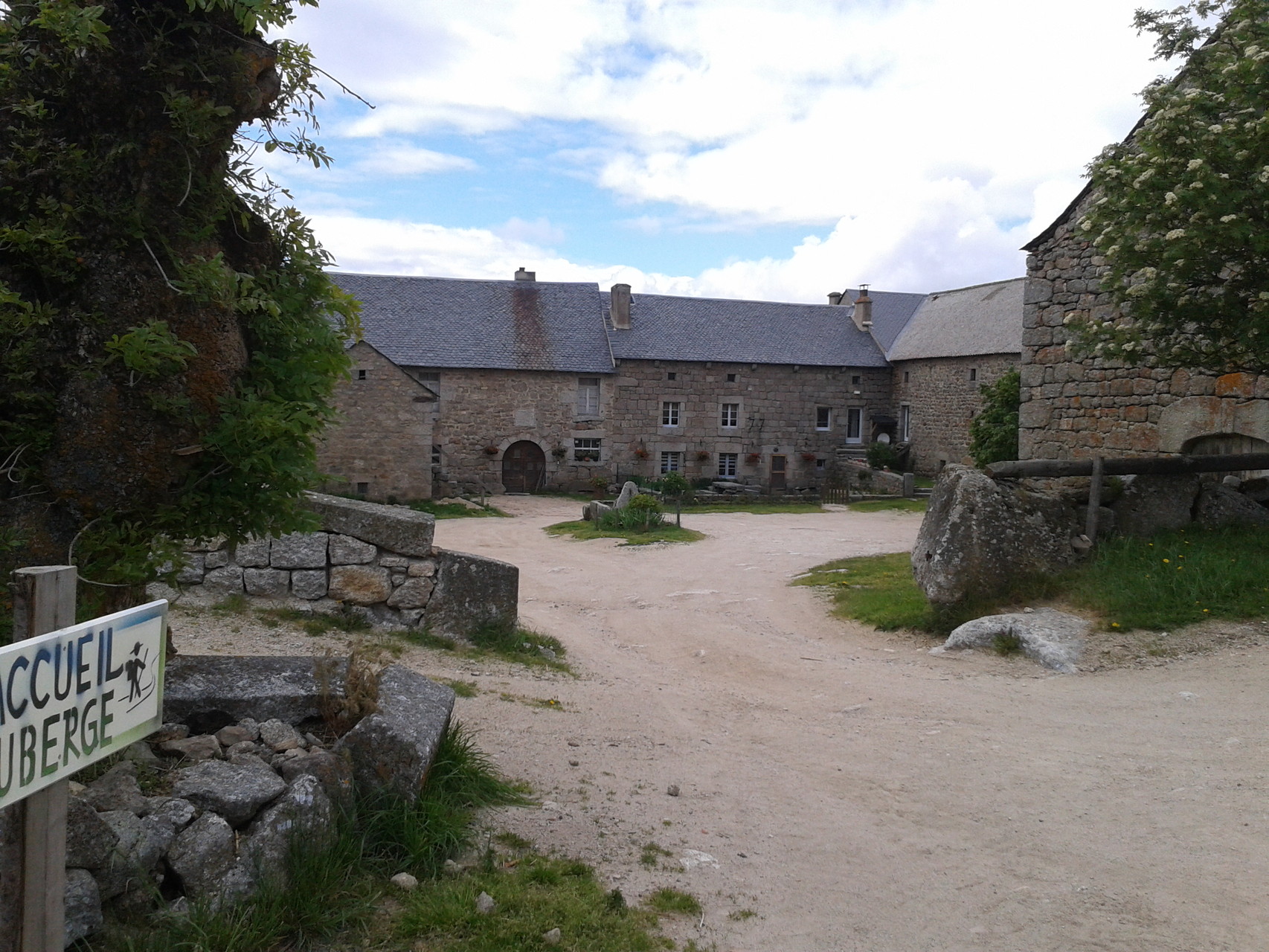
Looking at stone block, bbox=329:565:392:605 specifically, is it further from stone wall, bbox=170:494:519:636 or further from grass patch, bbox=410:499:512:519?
grass patch, bbox=410:499:512:519

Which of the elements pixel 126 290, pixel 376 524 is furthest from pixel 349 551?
pixel 126 290

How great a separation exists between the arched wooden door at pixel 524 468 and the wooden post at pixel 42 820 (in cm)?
2886

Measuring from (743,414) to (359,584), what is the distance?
1039 inches

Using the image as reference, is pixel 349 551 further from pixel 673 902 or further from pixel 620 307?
pixel 620 307

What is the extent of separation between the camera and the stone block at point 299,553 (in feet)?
25.7

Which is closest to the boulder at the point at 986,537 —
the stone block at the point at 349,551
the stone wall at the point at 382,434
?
the stone block at the point at 349,551

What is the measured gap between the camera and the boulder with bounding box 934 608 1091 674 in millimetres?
8773

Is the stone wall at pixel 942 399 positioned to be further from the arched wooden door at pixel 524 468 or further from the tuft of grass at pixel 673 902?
the tuft of grass at pixel 673 902

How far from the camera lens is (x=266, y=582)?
7832 millimetres

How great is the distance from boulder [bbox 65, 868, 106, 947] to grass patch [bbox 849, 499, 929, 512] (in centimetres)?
2466

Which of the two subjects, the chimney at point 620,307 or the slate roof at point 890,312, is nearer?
the chimney at point 620,307

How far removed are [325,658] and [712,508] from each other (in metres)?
23.6

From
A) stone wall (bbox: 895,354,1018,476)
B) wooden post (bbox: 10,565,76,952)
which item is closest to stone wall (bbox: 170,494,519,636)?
wooden post (bbox: 10,565,76,952)

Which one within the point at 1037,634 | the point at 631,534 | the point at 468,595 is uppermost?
the point at 468,595
